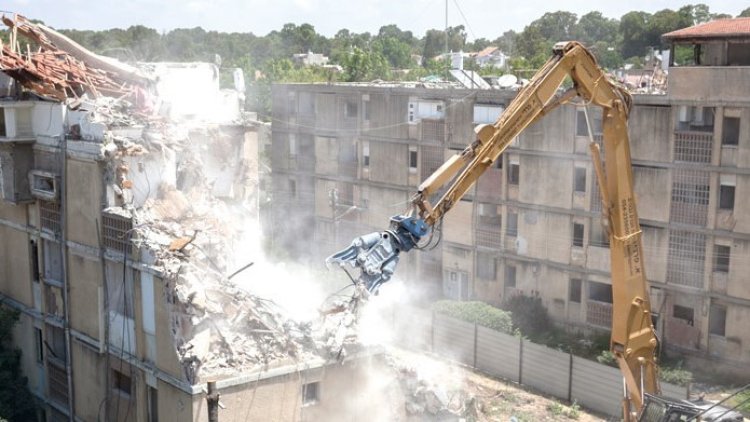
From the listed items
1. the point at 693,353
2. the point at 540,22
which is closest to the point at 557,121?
the point at 693,353

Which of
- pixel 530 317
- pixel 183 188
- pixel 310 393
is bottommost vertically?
pixel 530 317

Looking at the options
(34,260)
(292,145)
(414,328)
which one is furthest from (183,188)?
(292,145)

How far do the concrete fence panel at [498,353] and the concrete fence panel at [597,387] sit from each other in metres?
2.34

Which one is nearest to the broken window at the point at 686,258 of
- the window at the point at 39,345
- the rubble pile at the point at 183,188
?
the rubble pile at the point at 183,188

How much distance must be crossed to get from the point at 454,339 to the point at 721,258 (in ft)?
30.6

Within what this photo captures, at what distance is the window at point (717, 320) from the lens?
3055 centimetres

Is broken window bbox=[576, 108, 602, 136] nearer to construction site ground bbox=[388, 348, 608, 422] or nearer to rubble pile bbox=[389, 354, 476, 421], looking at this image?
construction site ground bbox=[388, 348, 608, 422]

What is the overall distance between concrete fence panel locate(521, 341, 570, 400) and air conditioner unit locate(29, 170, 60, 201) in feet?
50.0

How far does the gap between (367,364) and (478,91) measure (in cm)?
1925

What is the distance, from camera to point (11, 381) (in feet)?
79.8

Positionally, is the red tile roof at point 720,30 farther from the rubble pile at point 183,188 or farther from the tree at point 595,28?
Answer: the tree at point 595,28

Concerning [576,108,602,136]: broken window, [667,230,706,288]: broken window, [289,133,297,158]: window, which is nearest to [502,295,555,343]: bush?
[667,230,706,288]: broken window

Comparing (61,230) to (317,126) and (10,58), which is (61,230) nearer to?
(10,58)

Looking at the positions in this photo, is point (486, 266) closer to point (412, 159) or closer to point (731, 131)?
point (412, 159)
